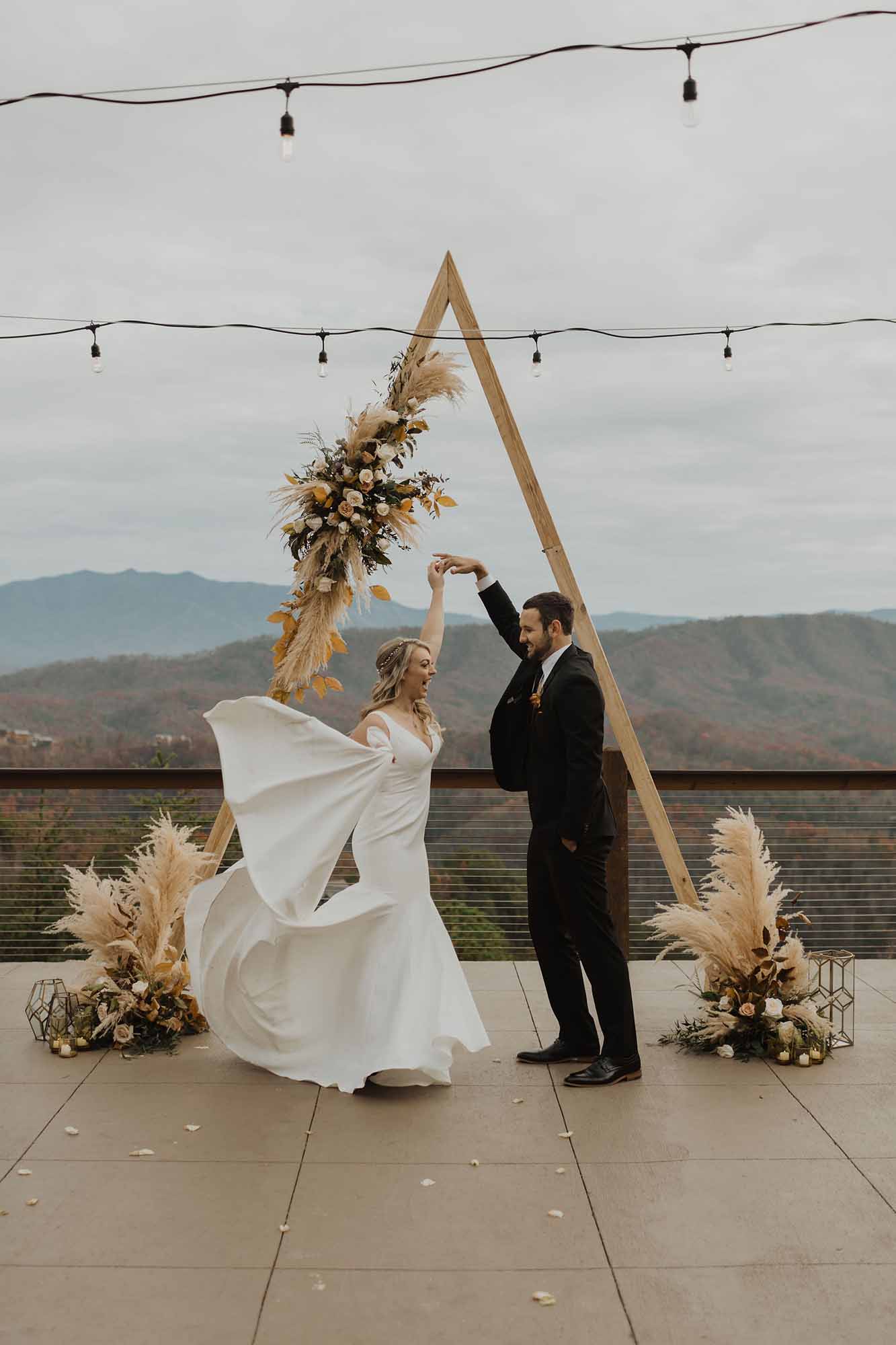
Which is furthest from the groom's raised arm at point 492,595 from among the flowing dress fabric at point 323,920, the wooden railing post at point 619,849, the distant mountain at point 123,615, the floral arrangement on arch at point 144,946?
the distant mountain at point 123,615

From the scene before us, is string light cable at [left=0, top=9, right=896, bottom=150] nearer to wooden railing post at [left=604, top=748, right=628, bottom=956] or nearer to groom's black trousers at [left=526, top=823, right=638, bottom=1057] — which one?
groom's black trousers at [left=526, top=823, right=638, bottom=1057]

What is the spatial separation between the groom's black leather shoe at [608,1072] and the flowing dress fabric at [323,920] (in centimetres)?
36

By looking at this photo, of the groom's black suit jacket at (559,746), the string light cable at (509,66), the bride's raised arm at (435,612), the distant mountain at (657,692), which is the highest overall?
the string light cable at (509,66)

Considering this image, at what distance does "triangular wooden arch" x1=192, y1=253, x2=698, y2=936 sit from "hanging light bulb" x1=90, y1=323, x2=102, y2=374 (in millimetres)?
1273

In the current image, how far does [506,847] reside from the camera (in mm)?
6797

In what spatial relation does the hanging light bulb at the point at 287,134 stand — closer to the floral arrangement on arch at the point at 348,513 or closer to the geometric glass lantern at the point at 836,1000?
the floral arrangement on arch at the point at 348,513

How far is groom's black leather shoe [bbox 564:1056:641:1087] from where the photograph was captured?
4414 millimetres

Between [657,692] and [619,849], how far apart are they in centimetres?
1408

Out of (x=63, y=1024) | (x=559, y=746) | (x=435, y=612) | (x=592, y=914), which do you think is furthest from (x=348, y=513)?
(x=63, y=1024)

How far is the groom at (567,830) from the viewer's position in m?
4.41

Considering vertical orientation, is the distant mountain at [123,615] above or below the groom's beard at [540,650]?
below

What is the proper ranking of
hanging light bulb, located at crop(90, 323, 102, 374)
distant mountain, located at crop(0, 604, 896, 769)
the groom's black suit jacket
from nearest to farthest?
the groom's black suit jacket
hanging light bulb, located at crop(90, 323, 102, 374)
distant mountain, located at crop(0, 604, 896, 769)

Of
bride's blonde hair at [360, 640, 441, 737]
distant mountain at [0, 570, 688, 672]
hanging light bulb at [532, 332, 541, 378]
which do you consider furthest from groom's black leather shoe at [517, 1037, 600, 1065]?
distant mountain at [0, 570, 688, 672]

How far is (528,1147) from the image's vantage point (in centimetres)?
388
